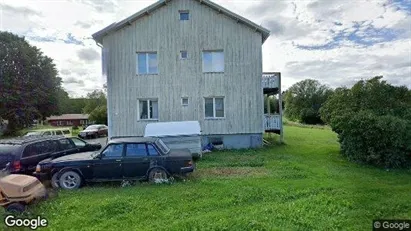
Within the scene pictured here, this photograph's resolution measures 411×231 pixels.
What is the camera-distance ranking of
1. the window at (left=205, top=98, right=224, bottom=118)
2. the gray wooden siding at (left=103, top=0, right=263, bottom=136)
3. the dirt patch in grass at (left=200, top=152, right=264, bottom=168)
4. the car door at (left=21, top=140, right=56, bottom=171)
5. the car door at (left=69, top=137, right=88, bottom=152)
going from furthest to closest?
the window at (left=205, top=98, right=224, bottom=118)
the gray wooden siding at (left=103, top=0, right=263, bottom=136)
the car door at (left=69, top=137, right=88, bottom=152)
the dirt patch in grass at (left=200, top=152, right=264, bottom=168)
the car door at (left=21, top=140, right=56, bottom=171)

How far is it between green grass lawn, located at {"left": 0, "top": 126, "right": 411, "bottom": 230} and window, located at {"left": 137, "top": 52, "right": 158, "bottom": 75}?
877 cm

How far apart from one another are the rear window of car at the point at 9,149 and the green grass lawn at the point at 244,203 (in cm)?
269

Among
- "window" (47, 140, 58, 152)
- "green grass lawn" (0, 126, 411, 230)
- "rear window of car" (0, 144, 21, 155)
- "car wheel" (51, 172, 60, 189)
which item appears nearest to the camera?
"green grass lawn" (0, 126, 411, 230)

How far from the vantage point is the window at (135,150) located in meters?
9.02

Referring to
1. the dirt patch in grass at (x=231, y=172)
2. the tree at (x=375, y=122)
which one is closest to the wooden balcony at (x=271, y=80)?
the tree at (x=375, y=122)

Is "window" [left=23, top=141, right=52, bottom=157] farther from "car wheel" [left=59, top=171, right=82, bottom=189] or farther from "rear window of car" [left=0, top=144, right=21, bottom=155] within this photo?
"car wheel" [left=59, top=171, right=82, bottom=189]

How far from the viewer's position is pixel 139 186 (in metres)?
8.53

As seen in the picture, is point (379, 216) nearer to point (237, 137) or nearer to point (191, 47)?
point (237, 137)

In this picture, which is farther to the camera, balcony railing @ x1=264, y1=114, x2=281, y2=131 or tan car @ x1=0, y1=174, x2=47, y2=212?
balcony railing @ x1=264, y1=114, x2=281, y2=131

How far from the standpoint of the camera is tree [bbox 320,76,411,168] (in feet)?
36.4

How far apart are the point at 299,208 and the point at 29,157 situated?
8817 millimetres

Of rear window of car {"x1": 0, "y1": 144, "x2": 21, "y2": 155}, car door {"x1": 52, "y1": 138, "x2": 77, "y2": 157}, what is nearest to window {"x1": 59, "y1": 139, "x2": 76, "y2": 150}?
car door {"x1": 52, "y1": 138, "x2": 77, "y2": 157}

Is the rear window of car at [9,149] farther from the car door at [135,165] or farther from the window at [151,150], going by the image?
the window at [151,150]

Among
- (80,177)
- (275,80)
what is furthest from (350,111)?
(80,177)
